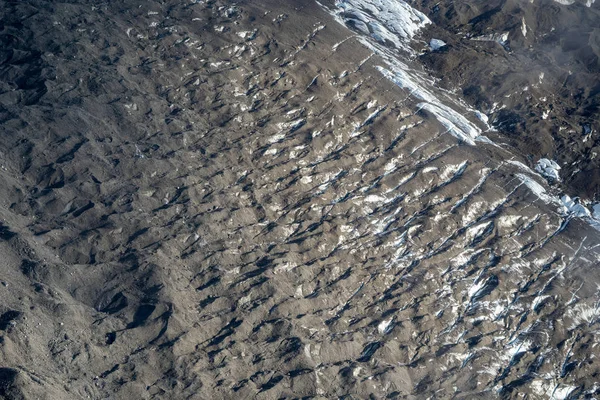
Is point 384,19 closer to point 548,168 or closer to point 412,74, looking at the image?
point 412,74

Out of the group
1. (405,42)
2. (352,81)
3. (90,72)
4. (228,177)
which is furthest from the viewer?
(405,42)

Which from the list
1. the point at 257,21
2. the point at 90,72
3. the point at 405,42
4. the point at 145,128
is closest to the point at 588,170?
the point at 405,42

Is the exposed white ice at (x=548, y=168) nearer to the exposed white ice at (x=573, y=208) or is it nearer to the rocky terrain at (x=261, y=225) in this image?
the rocky terrain at (x=261, y=225)

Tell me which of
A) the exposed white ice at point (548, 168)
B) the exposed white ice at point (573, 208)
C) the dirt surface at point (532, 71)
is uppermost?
the dirt surface at point (532, 71)

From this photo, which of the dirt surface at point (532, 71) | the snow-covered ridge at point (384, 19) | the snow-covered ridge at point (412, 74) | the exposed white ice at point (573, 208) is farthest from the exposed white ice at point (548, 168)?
the snow-covered ridge at point (384, 19)

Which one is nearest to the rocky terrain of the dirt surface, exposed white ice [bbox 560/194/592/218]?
exposed white ice [bbox 560/194/592/218]

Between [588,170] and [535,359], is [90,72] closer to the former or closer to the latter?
[535,359]

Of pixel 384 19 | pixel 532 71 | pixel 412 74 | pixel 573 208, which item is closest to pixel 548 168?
pixel 573 208

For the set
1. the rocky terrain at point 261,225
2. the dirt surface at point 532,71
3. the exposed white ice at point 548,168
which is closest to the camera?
the rocky terrain at point 261,225

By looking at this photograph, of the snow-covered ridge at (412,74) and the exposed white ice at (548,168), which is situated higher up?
the snow-covered ridge at (412,74)
